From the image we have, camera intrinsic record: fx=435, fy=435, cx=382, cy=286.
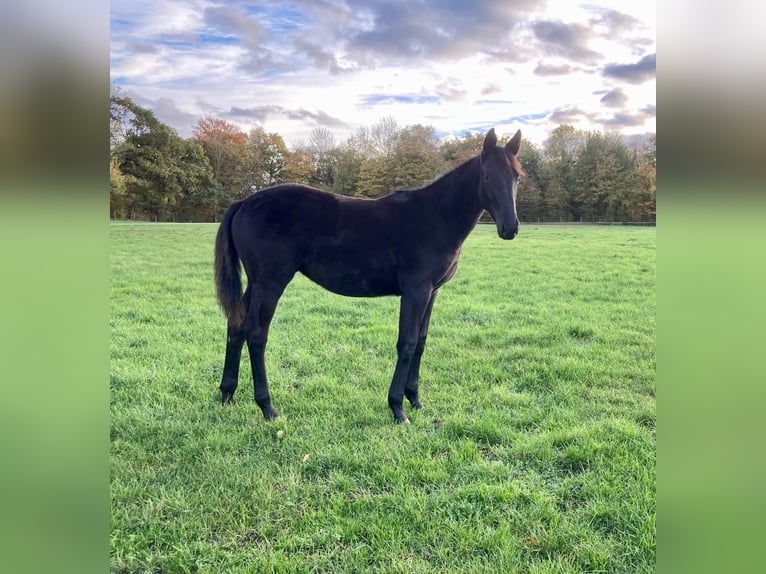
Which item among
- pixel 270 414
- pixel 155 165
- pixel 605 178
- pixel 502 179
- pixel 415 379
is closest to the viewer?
pixel 502 179

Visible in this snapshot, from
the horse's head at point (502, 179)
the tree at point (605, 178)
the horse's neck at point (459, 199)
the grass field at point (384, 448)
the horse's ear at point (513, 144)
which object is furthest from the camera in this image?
the tree at point (605, 178)

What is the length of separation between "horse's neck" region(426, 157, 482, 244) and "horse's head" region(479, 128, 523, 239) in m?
0.23

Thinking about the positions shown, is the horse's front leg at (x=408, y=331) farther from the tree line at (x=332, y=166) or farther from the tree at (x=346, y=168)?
the tree at (x=346, y=168)

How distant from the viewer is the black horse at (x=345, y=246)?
3922 millimetres

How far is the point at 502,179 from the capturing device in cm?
350

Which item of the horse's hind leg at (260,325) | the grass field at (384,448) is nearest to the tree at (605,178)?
the grass field at (384,448)

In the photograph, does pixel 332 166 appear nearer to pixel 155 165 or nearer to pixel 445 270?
pixel 445 270

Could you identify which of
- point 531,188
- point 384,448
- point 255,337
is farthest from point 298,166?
point 384,448

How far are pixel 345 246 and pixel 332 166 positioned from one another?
2161 mm

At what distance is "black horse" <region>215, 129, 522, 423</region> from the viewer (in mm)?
3922

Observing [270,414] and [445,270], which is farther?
[445,270]

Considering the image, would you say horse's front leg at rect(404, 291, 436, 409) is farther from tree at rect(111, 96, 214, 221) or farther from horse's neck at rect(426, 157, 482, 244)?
tree at rect(111, 96, 214, 221)

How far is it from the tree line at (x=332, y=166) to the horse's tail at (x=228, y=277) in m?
1.71
